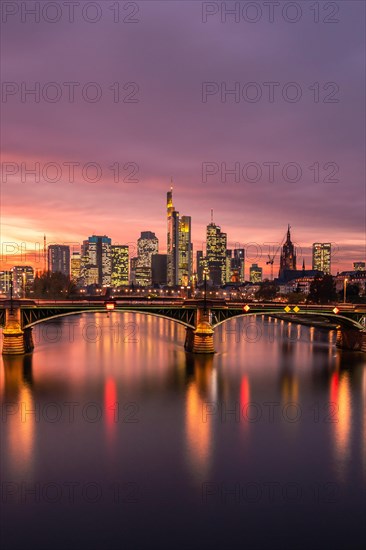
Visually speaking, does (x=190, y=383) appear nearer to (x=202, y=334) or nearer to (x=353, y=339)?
(x=202, y=334)

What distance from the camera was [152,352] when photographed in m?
69.5

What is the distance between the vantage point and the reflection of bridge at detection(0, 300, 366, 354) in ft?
197

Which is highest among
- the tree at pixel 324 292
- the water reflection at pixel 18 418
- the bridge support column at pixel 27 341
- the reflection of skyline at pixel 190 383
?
the tree at pixel 324 292

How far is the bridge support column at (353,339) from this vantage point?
2648 inches

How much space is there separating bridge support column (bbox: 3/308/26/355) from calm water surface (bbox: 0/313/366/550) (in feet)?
15.6

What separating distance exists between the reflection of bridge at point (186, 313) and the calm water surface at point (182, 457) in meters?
6.54

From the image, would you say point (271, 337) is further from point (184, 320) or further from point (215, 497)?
point (215, 497)

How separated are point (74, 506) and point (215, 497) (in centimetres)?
692

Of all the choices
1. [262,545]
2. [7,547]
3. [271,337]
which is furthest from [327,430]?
[271,337]

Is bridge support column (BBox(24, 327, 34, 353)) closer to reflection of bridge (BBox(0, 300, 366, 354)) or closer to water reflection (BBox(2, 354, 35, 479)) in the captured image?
reflection of bridge (BBox(0, 300, 366, 354))

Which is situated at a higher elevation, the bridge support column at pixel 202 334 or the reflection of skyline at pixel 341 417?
the bridge support column at pixel 202 334

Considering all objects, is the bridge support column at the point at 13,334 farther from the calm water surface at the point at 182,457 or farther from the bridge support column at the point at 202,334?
the bridge support column at the point at 202,334

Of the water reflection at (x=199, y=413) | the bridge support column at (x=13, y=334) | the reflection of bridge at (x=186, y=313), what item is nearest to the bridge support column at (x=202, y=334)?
the reflection of bridge at (x=186, y=313)

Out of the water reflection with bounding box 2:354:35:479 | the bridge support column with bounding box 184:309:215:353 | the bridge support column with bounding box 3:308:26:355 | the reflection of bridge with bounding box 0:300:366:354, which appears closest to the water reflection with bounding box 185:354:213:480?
the bridge support column with bounding box 184:309:215:353
